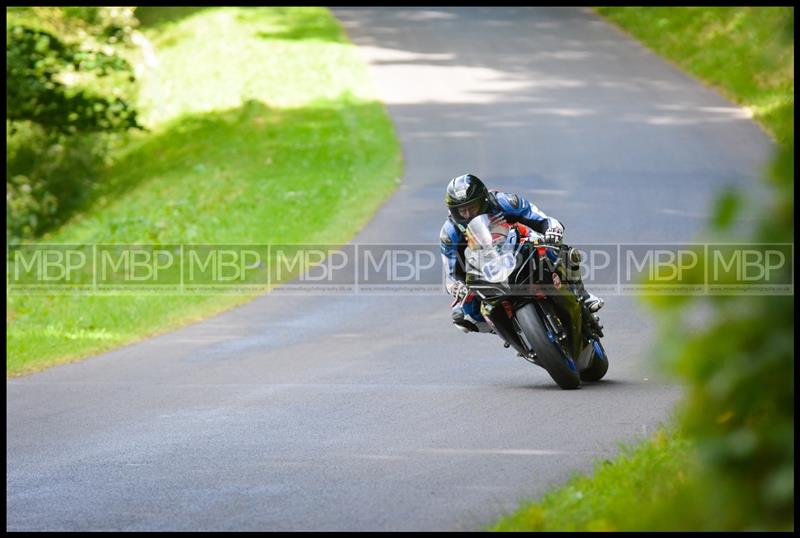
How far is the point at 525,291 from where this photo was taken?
32.9 feet

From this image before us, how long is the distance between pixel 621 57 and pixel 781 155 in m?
34.2

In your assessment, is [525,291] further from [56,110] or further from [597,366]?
[56,110]

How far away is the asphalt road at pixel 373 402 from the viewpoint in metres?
7.41

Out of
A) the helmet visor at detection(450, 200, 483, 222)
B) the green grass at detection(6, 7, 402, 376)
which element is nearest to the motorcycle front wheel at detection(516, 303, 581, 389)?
the helmet visor at detection(450, 200, 483, 222)

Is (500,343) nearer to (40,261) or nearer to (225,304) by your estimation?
(225,304)

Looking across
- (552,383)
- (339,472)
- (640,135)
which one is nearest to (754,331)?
(339,472)

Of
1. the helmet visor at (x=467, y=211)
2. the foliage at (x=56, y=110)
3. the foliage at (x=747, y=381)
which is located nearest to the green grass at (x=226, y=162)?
the foliage at (x=56, y=110)

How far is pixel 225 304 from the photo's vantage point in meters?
17.8

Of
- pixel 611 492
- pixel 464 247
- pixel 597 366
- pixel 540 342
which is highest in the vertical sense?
pixel 464 247

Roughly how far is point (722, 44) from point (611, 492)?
2878 centimetres

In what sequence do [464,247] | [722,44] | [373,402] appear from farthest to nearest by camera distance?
1. [722,44]
2. [373,402]
3. [464,247]

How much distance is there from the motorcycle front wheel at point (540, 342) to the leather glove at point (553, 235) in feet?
2.01

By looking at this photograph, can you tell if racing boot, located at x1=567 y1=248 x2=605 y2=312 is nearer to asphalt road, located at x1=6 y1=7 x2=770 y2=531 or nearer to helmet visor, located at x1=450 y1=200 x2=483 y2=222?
asphalt road, located at x1=6 y1=7 x2=770 y2=531

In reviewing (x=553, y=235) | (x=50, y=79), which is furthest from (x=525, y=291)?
(x=50, y=79)
